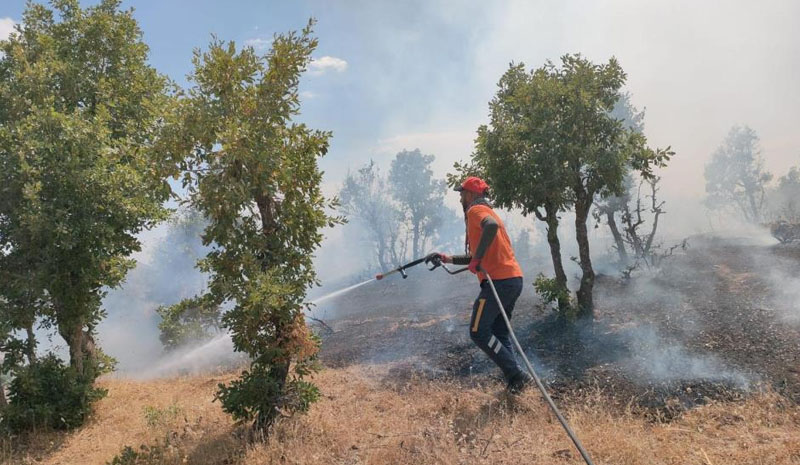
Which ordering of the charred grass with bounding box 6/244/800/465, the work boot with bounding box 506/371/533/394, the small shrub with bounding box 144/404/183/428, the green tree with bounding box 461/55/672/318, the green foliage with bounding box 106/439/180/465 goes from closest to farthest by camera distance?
the charred grass with bounding box 6/244/800/465 < the green foliage with bounding box 106/439/180/465 < the work boot with bounding box 506/371/533/394 < the small shrub with bounding box 144/404/183/428 < the green tree with bounding box 461/55/672/318

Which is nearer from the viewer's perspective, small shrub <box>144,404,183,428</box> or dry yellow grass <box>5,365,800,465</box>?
dry yellow grass <box>5,365,800,465</box>

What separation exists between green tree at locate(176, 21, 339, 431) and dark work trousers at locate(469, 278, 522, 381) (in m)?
2.06

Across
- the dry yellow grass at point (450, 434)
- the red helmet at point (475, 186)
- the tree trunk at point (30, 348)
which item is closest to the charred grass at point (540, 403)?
the dry yellow grass at point (450, 434)

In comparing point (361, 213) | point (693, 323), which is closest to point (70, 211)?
point (693, 323)

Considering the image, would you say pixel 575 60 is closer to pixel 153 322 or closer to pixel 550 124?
pixel 550 124

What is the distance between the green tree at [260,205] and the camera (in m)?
5.25

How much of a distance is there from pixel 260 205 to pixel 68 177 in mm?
3430

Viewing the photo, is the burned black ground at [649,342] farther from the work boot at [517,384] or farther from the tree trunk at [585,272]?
the work boot at [517,384]

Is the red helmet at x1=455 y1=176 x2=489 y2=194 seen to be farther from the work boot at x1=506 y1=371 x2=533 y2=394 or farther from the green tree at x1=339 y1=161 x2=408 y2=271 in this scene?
the green tree at x1=339 y1=161 x2=408 y2=271

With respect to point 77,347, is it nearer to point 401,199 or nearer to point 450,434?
point 450,434

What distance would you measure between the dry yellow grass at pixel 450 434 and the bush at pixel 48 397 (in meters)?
0.32

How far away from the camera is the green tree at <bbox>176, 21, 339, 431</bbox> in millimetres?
5254

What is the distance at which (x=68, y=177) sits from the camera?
6887mm

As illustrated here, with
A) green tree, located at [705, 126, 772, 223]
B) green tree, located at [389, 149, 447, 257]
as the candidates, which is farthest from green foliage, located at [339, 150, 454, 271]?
green tree, located at [705, 126, 772, 223]
